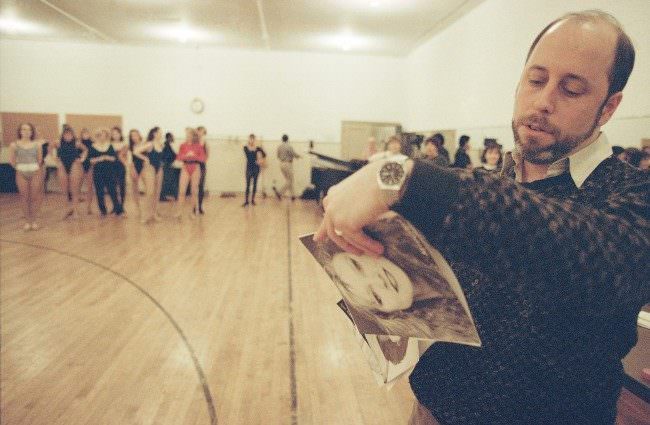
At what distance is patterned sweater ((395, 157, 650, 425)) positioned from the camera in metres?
0.45

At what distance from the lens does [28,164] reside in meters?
6.82

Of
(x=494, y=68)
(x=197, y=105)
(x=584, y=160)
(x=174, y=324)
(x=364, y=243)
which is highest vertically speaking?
(x=494, y=68)

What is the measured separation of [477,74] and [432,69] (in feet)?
9.11

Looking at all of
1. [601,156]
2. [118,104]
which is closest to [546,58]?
[601,156]

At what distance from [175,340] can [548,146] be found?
3.28m

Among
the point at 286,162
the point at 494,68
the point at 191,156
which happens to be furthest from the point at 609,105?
the point at 286,162

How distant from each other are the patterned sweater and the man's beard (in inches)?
1.6

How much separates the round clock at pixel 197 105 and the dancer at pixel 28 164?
18.9 feet

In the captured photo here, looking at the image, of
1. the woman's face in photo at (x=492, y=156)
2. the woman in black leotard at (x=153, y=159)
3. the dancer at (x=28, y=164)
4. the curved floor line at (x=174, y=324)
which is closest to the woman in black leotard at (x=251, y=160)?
the woman in black leotard at (x=153, y=159)

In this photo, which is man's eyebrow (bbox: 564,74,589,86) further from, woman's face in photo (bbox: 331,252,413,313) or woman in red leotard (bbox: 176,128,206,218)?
Result: woman in red leotard (bbox: 176,128,206,218)

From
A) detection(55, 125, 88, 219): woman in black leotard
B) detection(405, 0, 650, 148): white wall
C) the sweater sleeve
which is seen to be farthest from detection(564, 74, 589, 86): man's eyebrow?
detection(55, 125, 88, 219): woman in black leotard

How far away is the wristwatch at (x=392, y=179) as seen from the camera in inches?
18.0

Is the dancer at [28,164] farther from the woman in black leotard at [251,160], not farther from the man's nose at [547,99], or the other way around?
the man's nose at [547,99]

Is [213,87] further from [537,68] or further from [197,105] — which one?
[537,68]
